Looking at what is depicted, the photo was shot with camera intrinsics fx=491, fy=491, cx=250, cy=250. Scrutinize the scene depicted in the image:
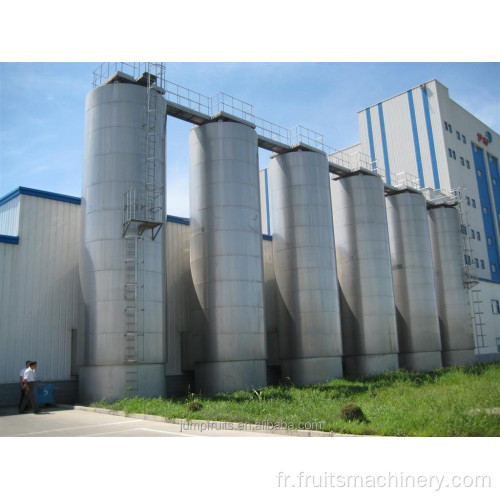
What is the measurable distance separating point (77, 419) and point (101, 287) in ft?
19.8

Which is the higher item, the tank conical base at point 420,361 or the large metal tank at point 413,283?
the large metal tank at point 413,283

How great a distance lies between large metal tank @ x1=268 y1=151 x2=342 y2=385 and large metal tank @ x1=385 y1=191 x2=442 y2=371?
10.3 m

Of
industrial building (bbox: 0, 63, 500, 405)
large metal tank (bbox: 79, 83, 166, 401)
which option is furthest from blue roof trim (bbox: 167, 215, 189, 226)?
large metal tank (bbox: 79, 83, 166, 401)

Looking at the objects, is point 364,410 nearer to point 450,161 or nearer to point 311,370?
point 311,370

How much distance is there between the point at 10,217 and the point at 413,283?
2839cm

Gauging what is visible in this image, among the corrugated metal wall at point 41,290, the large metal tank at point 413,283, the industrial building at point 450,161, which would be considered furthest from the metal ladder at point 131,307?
the industrial building at point 450,161

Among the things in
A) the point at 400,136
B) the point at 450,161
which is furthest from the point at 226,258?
the point at 400,136

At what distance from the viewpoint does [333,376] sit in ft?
93.6

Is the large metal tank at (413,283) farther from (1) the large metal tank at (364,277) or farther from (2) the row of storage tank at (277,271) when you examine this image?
(1) the large metal tank at (364,277)

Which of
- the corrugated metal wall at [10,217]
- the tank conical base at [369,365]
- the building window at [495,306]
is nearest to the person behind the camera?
the corrugated metal wall at [10,217]

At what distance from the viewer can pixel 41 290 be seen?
22.3m

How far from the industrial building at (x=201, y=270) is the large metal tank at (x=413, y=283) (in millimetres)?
107

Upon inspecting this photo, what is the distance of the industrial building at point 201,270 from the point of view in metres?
21.0
